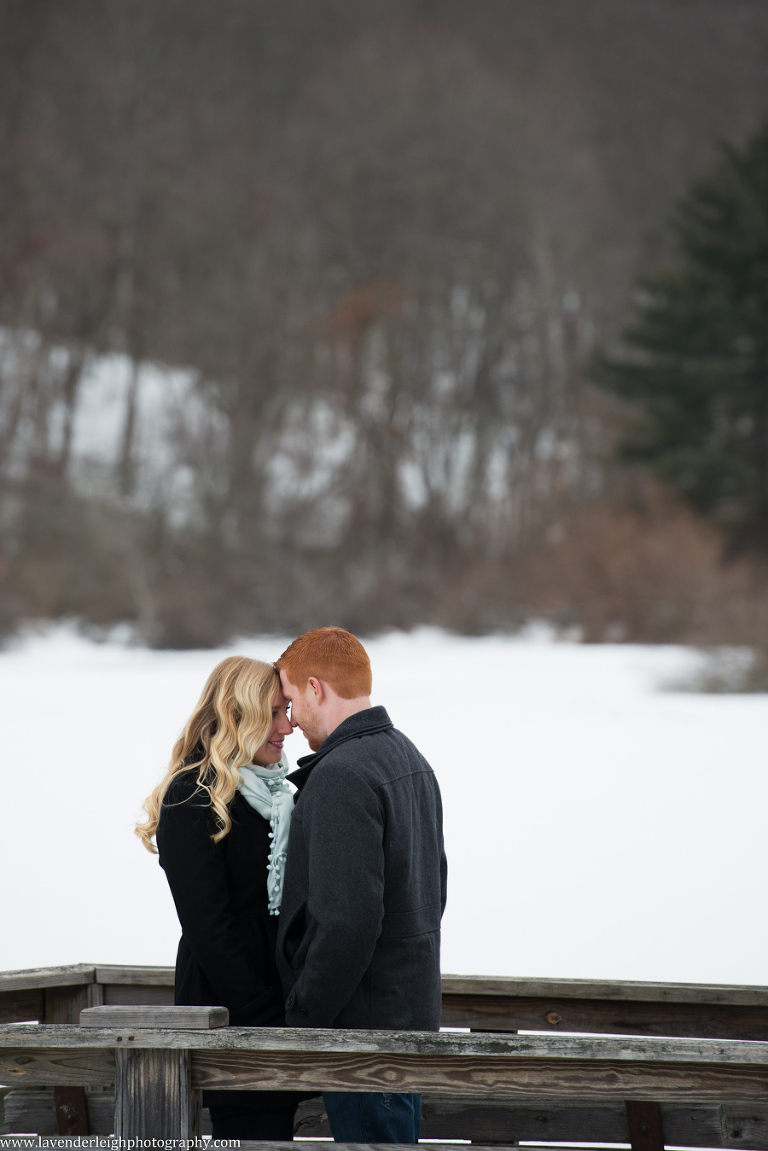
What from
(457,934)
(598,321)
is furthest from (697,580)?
(457,934)

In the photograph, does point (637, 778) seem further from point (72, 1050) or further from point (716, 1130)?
point (72, 1050)

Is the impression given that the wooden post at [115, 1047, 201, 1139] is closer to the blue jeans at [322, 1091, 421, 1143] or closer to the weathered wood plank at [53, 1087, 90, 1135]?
the blue jeans at [322, 1091, 421, 1143]

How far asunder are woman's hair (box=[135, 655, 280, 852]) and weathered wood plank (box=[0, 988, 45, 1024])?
67 centimetres

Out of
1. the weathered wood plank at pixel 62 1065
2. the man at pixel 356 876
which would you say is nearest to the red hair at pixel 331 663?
the man at pixel 356 876

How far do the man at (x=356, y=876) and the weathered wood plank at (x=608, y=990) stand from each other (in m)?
0.52

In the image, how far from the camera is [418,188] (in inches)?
1328

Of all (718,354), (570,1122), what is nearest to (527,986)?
(570,1122)

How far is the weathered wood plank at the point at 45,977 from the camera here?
2.58 meters

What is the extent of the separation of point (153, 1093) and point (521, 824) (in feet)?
21.9

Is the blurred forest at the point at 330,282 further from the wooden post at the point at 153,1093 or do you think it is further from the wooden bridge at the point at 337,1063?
the wooden post at the point at 153,1093

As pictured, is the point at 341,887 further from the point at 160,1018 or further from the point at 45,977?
the point at 45,977

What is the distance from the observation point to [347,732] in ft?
7.08

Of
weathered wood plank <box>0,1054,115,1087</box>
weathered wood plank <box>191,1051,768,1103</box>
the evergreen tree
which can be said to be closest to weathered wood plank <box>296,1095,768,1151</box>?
weathered wood plank <box>191,1051,768,1103</box>

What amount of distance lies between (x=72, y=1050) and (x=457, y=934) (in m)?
4.14
